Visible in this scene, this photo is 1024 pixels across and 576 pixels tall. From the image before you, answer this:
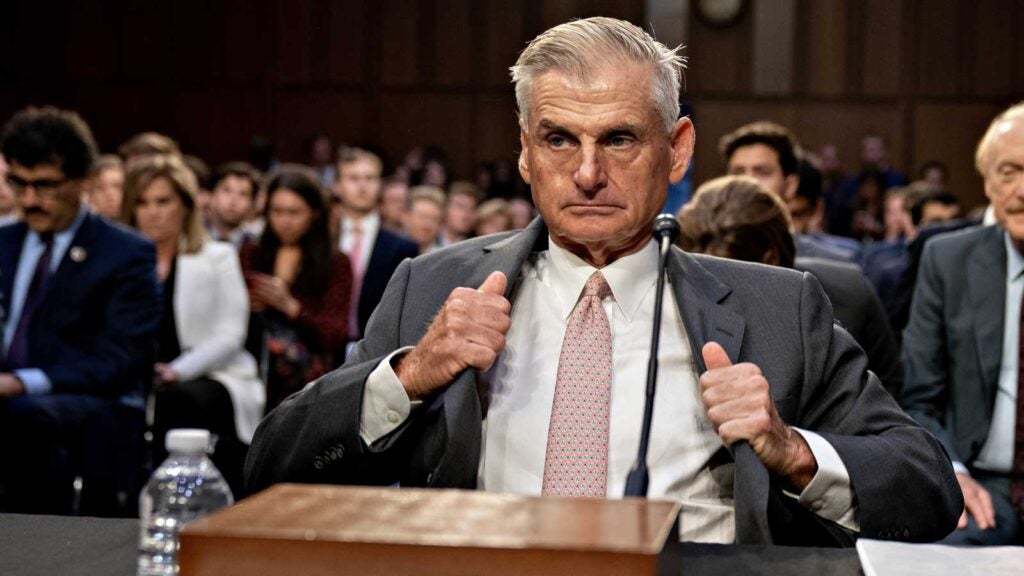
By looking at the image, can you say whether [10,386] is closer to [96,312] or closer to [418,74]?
[96,312]

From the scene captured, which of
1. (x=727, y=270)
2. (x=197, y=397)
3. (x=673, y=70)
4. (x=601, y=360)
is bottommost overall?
(x=197, y=397)

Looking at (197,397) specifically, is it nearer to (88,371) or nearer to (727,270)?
(88,371)

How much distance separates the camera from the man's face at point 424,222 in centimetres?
851

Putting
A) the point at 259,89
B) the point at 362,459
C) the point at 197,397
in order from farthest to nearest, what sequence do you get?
the point at 259,89
the point at 197,397
the point at 362,459

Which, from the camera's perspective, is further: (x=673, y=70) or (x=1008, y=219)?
(x=1008, y=219)

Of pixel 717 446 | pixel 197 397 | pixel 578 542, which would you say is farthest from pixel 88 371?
pixel 578 542

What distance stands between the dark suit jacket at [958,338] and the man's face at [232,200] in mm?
4550

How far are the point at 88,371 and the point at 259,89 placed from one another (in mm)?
8993

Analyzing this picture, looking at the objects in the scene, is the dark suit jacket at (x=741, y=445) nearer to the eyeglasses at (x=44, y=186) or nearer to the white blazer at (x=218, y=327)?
the eyeglasses at (x=44, y=186)

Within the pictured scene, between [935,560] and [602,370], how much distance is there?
716mm

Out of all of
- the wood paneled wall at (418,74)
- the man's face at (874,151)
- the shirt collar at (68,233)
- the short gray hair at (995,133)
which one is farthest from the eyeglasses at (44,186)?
the man's face at (874,151)

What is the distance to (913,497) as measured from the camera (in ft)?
6.11

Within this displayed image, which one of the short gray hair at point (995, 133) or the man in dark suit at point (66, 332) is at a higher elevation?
Answer: the short gray hair at point (995, 133)

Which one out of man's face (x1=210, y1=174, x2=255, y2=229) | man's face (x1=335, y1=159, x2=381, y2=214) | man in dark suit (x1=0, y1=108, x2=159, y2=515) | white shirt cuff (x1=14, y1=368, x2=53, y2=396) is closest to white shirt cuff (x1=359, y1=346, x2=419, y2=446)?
man in dark suit (x1=0, y1=108, x2=159, y2=515)
